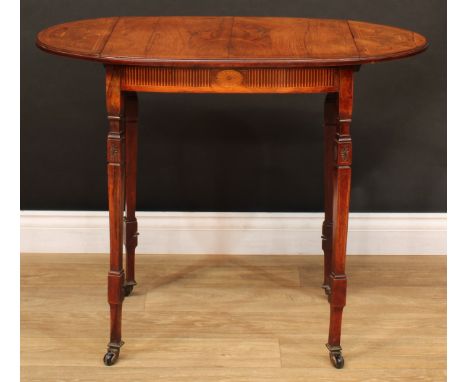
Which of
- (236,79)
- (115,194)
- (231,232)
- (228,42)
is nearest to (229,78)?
(236,79)

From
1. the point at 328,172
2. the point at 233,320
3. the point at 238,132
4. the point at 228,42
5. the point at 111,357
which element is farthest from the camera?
the point at 238,132

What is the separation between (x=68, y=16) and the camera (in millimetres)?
3703

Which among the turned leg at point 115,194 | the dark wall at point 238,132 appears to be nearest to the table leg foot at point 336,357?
the turned leg at point 115,194

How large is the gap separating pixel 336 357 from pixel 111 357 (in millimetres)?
726

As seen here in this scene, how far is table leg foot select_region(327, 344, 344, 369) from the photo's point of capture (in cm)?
297

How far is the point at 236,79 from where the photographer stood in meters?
2.75

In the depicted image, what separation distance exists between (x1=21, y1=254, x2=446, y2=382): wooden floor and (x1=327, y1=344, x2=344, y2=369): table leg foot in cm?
3

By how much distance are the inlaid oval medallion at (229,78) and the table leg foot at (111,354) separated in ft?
3.03

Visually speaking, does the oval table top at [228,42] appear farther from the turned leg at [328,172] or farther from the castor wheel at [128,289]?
the castor wheel at [128,289]

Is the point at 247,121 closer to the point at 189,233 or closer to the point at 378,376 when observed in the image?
the point at 189,233

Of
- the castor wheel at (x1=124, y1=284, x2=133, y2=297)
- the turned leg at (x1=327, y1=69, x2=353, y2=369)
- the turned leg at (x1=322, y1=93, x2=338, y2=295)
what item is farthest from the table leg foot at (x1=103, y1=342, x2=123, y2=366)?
the turned leg at (x1=322, y1=93, x2=338, y2=295)

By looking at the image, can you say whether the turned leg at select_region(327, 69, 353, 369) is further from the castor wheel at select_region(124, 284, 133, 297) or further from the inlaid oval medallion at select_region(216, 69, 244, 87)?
the castor wheel at select_region(124, 284, 133, 297)

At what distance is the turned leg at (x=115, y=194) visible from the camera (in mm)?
2783

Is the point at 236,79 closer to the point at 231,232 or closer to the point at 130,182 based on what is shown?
the point at 130,182
